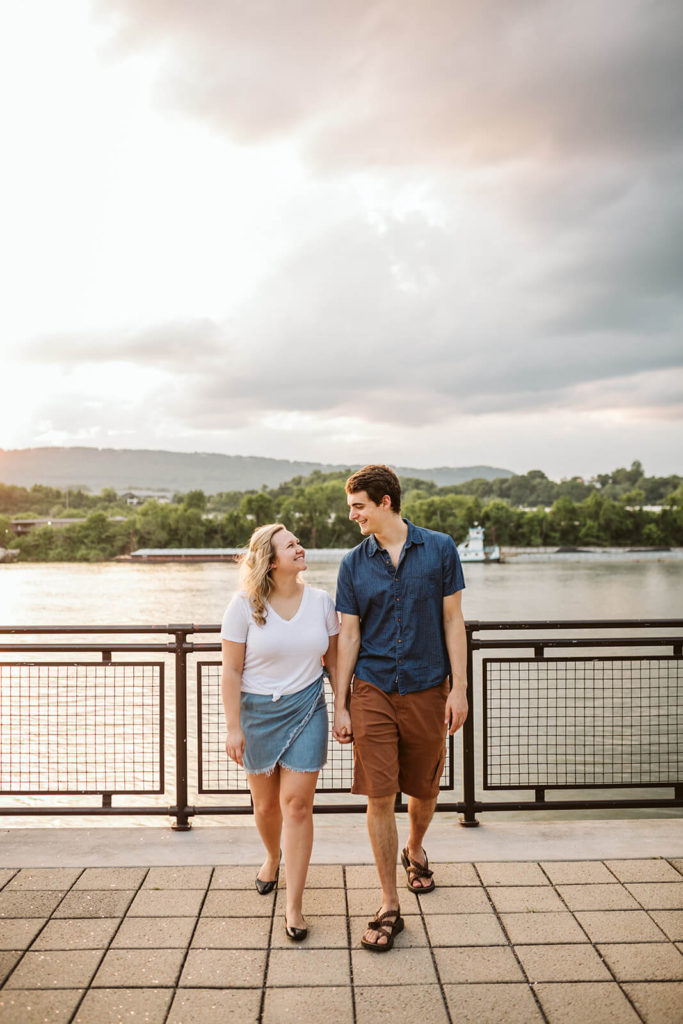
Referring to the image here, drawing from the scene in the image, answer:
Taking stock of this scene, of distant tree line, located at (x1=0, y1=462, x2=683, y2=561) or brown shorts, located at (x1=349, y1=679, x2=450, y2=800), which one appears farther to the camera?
distant tree line, located at (x1=0, y1=462, x2=683, y2=561)

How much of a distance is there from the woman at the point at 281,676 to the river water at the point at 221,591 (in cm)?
2836

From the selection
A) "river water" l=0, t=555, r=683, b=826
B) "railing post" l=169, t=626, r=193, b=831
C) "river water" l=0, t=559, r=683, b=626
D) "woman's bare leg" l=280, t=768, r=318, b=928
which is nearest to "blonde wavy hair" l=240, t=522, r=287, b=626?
"woman's bare leg" l=280, t=768, r=318, b=928

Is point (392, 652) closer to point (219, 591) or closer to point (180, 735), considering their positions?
point (180, 735)

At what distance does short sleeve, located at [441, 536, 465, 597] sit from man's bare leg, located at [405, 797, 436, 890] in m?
0.84

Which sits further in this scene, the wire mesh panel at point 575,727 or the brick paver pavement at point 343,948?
the wire mesh panel at point 575,727

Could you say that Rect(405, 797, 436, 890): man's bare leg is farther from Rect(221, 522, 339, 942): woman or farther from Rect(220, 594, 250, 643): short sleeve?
Rect(220, 594, 250, 643): short sleeve

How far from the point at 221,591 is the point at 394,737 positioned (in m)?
52.5

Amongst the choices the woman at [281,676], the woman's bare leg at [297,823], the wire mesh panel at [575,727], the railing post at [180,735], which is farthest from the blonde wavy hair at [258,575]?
the wire mesh panel at [575,727]

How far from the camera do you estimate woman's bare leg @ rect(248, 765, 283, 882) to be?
304 centimetres

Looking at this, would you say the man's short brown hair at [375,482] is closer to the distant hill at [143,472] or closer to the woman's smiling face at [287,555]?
the woman's smiling face at [287,555]

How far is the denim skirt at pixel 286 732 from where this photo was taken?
2.93 meters

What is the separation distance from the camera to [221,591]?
179ft

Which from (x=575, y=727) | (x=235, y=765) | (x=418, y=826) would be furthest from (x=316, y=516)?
(x=418, y=826)

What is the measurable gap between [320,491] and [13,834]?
242 feet
